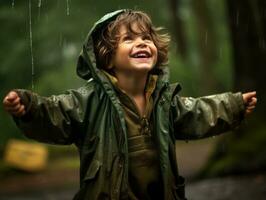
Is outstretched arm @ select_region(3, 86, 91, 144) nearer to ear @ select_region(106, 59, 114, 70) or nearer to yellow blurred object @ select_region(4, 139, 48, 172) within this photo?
ear @ select_region(106, 59, 114, 70)

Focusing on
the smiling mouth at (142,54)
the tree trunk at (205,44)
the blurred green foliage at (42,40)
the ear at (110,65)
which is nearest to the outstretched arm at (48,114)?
the ear at (110,65)

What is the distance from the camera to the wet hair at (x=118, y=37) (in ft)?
13.2

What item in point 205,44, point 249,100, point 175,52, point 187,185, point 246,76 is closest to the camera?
point 249,100

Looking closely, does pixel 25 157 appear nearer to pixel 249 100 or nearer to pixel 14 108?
pixel 249 100

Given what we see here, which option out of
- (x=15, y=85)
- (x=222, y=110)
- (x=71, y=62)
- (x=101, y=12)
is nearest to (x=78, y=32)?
(x=101, y=12)

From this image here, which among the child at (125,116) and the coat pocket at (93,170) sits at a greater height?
the child at (125,116)

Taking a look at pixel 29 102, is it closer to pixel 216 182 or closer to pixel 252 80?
pixel 216 182

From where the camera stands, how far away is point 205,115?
163 inches

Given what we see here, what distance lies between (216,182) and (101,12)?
7539mm

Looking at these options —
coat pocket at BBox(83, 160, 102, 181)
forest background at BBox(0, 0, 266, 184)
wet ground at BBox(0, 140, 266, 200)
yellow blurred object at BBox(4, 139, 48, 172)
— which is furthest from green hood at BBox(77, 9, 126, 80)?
yellow blurred object at BBox(4, 139, 48, 172)

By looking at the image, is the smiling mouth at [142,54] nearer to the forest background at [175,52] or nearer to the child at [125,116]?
the child at [125,116]

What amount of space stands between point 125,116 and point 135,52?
0.41 m

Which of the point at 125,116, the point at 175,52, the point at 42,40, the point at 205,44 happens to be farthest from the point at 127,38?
the point at 175,52

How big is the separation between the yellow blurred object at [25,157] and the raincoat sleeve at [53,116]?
9.94 metres
